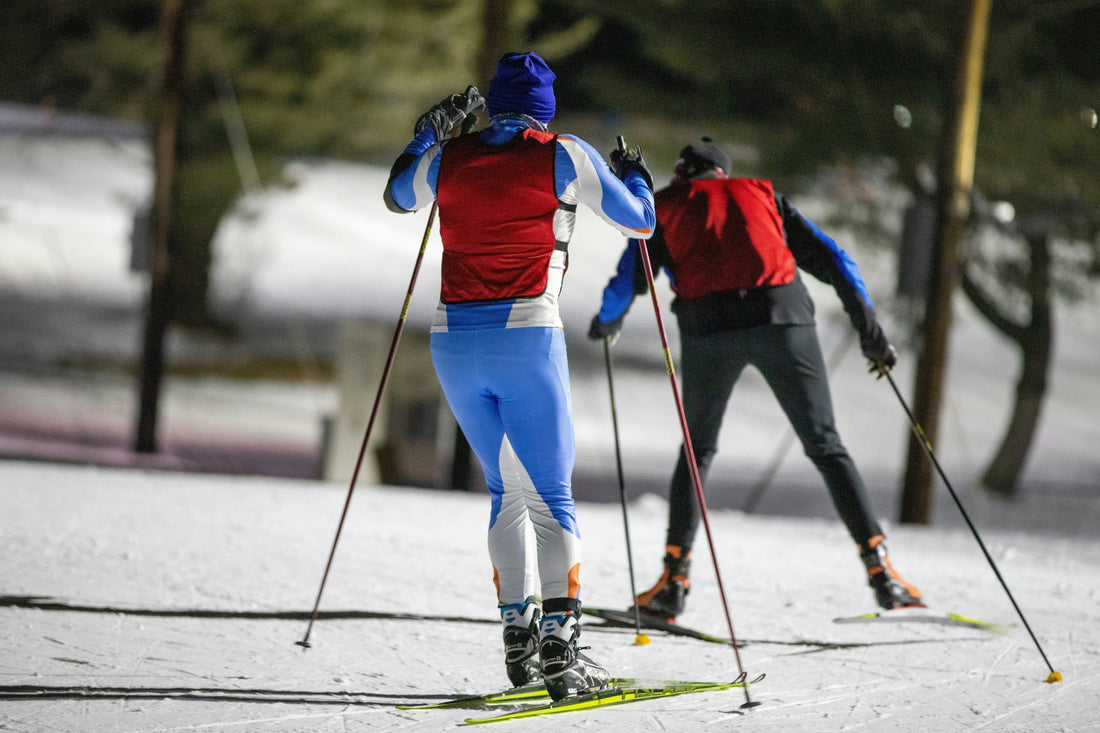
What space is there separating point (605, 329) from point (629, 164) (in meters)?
1.06

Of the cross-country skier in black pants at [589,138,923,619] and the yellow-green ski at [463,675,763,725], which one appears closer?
the yellow-green ski at [463,675,763,725]

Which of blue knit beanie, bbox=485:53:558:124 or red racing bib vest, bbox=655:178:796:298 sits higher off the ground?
blue knit beanie, bbox=485:53:558:124

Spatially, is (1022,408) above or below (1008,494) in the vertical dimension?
above

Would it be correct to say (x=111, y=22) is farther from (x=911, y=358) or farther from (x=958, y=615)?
(x=958, y=615)

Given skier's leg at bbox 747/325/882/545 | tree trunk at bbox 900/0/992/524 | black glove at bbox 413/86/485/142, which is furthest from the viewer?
tree trunk at bbox 900/0/992/524

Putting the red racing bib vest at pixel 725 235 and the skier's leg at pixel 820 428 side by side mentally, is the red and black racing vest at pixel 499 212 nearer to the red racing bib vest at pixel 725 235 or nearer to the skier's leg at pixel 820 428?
the red racing bib vest at pixel 725 235

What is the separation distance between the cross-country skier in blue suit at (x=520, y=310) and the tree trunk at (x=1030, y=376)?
9.79 metres

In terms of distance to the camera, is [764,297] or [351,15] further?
[351,15]

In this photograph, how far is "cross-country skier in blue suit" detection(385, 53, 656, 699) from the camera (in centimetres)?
304

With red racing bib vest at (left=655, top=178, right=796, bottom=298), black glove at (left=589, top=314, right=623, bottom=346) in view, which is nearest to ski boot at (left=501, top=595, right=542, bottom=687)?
black glove at (left=589, top=314, right=623, bottom=346)

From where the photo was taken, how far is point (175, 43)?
1050cm

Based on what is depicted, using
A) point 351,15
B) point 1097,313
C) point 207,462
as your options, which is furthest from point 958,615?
point 1097,313

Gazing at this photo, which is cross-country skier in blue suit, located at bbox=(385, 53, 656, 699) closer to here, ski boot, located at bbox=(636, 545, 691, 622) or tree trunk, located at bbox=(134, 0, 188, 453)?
ski boot, located at bbox=(636, 545, 691, 622)

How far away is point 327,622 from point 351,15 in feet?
44.4
